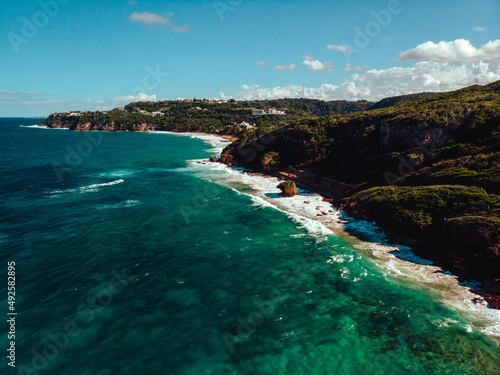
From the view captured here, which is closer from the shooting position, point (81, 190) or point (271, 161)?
point (81, 190)

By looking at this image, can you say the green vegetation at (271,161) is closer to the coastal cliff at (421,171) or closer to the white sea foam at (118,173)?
the coastal cliff at (421,171)

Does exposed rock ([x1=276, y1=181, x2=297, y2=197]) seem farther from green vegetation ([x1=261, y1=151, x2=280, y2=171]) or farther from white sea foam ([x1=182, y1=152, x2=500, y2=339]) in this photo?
green vegetation ([x1=261, y1=151, x2=280, y2=171])

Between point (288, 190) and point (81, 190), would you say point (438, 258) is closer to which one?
point (288, 190)

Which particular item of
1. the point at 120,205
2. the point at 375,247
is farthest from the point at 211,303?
the point at 120,205

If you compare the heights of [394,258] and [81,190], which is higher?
[81,190]

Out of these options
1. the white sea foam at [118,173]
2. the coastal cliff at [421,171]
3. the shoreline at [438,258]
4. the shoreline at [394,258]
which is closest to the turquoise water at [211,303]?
the shoreline at [394,258]
